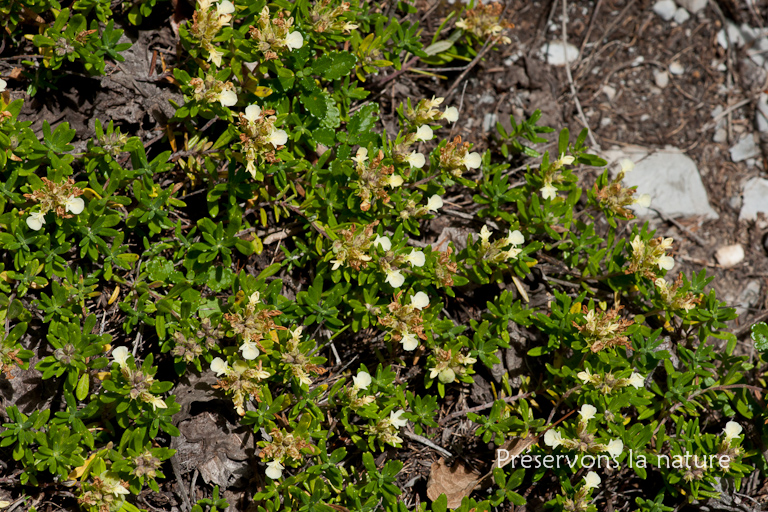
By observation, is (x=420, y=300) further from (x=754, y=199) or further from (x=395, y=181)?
(x=754, y=199)

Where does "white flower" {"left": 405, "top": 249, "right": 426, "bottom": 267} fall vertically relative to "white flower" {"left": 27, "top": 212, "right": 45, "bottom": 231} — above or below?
below

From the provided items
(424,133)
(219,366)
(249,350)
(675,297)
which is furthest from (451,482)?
(424,133)

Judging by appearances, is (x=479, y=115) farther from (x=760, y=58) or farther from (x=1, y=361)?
(x=1, y=361)

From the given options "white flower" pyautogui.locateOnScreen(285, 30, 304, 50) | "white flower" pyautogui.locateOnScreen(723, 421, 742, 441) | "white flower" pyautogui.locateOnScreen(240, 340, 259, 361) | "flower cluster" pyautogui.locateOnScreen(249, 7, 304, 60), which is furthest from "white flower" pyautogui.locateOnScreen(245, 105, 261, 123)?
"white flower" pyautogui.locateOnScreen(723, 421, 742, 441)

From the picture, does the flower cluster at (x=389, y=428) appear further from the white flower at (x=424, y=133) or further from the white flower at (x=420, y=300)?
the white flower at (x=424, y=133)

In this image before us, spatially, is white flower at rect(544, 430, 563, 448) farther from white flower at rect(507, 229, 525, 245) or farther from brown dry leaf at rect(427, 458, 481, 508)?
white flower at rect(507, 229, 525, 245)
